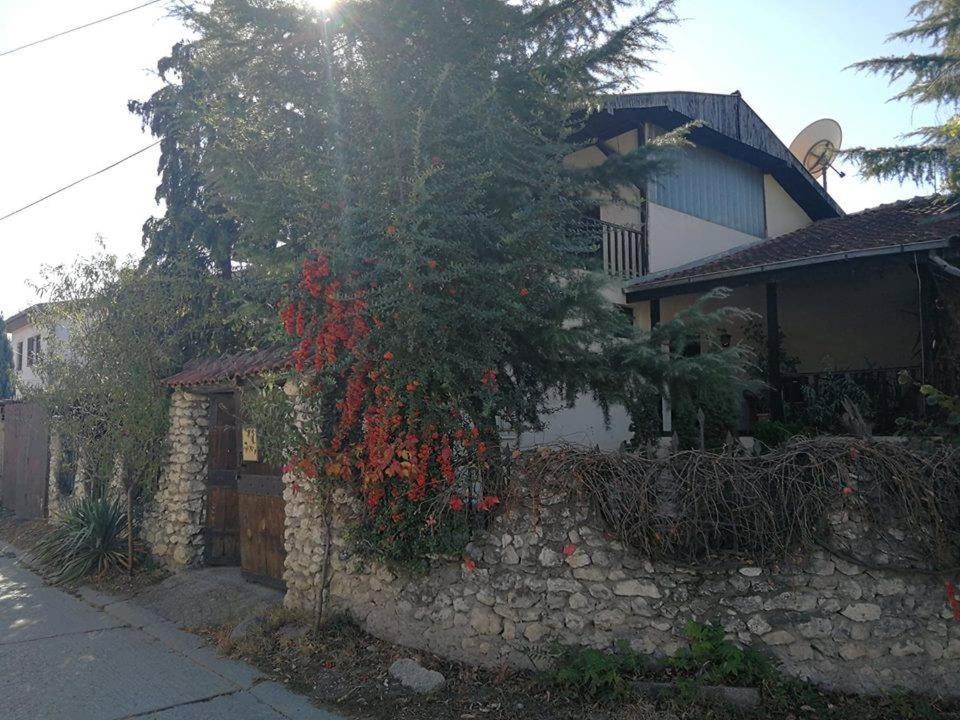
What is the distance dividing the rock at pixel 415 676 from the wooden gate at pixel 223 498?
4.66 meters

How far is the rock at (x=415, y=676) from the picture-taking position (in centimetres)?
548

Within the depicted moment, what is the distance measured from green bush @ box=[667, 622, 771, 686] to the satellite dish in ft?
43.4

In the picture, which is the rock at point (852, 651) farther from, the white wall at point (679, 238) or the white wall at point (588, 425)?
the white wall at point (679, 238)

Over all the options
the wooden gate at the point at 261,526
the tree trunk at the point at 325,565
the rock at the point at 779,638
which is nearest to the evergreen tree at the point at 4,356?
the wooden gate at the point at 261,526

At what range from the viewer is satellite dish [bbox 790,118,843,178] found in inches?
620

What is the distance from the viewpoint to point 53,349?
10.8 metres

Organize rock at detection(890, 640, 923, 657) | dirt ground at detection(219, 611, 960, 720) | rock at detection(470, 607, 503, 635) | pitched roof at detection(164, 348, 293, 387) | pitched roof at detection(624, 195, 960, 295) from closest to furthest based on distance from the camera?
1. dirt ground at detection(219, 611, 960, 720)
2. rock at detection(890, 640, 923, 657)
3. rock at detection(470, 607, 503, 635)
4. pitched roof at detection(164, 348, 293, 387)
5. pitched roof at detection(624, 195, 960, 295)

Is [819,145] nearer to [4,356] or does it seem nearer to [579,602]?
[579,602]

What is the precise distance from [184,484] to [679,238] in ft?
28.9

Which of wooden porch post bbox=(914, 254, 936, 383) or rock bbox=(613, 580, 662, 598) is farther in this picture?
wooden porch post bbox=(914, 254, 936, 383)

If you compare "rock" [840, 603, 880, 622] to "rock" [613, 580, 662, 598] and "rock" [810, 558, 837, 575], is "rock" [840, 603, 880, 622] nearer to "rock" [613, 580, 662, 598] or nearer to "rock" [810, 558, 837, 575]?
"rock" [810, 558, 837, 575]

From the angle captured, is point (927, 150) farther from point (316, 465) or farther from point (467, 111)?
point (316, 465)

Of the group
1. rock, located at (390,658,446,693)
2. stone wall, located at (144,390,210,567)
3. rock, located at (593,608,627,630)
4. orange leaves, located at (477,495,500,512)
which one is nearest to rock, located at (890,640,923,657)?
rock, located at (593,608,627,630)

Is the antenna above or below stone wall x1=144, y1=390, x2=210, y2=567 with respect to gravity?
above
